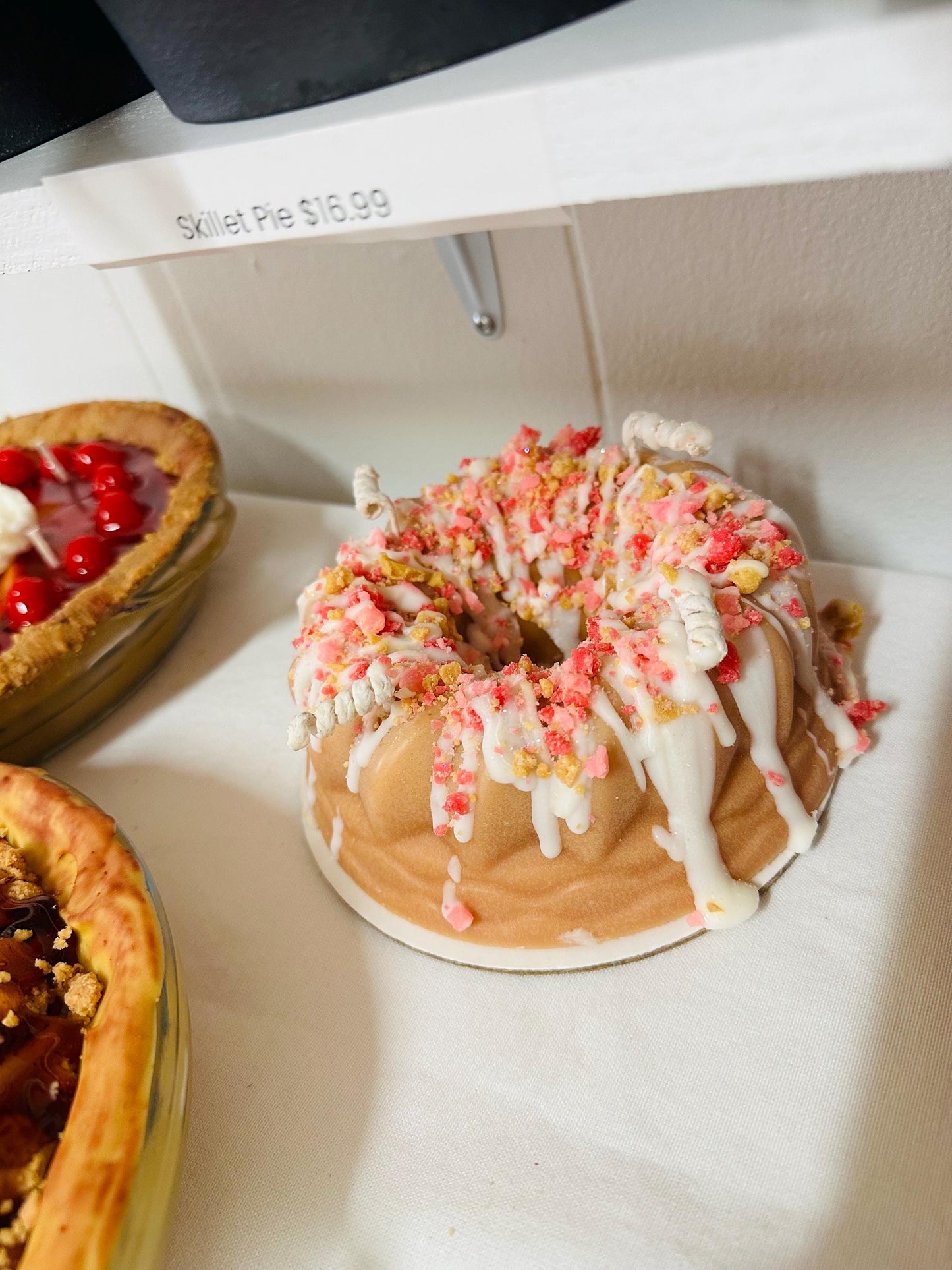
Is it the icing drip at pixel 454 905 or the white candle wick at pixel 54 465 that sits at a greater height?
the white candle wick at pixel 54 465

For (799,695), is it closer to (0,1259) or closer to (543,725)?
(543,725)

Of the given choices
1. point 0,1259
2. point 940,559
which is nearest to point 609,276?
point 940,559

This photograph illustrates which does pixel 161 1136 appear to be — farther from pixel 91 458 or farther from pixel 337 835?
pixel 91 458

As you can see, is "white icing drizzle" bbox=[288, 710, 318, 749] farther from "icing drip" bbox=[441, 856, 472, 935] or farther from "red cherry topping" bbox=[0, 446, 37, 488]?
"red cherry topping" bbox=[0, 446, 37, 488]

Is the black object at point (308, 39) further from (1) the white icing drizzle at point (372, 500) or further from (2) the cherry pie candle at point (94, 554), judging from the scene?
(2) the cherry pie candle at point (94, 554)

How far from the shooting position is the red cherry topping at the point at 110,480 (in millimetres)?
1029

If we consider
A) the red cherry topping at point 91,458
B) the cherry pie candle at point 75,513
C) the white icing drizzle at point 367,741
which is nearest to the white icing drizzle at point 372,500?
the white icing drizzle at point 367,741

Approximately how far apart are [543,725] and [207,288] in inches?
30.8

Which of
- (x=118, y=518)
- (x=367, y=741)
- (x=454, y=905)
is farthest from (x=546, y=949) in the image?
(x=118, y=518)

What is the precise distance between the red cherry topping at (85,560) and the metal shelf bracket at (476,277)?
436 mm

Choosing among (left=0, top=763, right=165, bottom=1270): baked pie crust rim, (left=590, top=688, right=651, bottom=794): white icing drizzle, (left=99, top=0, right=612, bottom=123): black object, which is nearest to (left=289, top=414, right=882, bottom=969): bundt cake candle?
(left=590, top=688, right=651, bottom=794): white icing drizzle

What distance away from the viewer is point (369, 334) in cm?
110

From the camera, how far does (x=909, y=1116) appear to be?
565mm

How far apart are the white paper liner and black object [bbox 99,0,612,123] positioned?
21.2 inches
